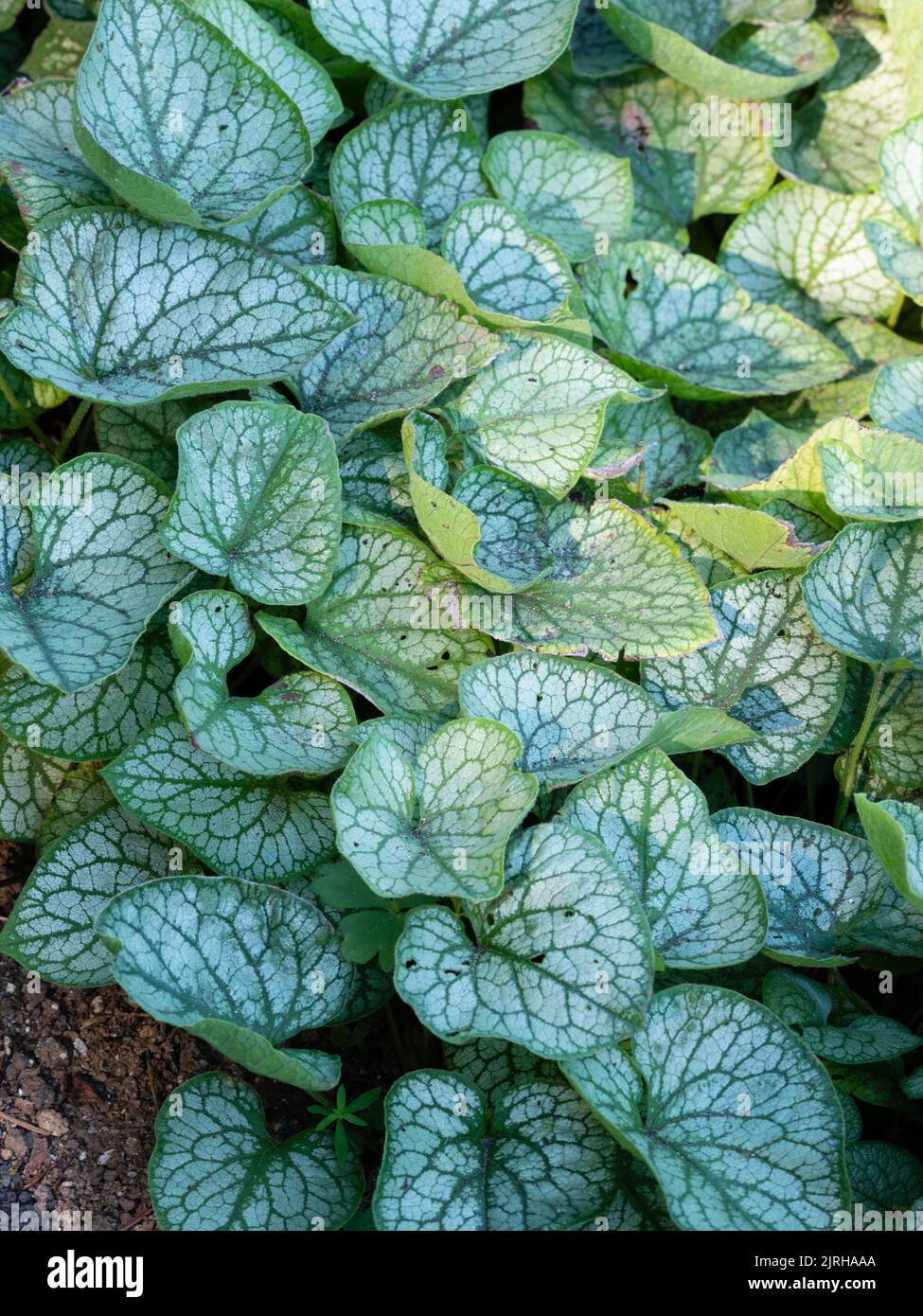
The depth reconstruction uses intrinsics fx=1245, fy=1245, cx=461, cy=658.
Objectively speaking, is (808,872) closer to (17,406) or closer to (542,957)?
(542,957)

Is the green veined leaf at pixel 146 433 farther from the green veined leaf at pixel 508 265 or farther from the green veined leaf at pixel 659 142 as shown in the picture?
the green veined leaf at pixel 659 142

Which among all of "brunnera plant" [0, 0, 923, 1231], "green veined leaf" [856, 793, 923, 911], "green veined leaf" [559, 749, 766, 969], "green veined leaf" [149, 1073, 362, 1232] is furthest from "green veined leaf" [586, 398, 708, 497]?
"green veined leaf" [149, 1073, 362, 1232]

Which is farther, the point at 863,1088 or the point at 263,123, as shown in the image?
the point at 263,123

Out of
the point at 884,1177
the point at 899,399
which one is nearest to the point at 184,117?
the point at 899,399

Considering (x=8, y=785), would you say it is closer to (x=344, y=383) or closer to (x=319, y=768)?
(x=319, y=768)

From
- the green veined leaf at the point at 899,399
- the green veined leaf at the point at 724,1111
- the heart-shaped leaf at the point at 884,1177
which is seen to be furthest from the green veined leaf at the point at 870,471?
the heart-shaped leaf at the point at 884,1177
